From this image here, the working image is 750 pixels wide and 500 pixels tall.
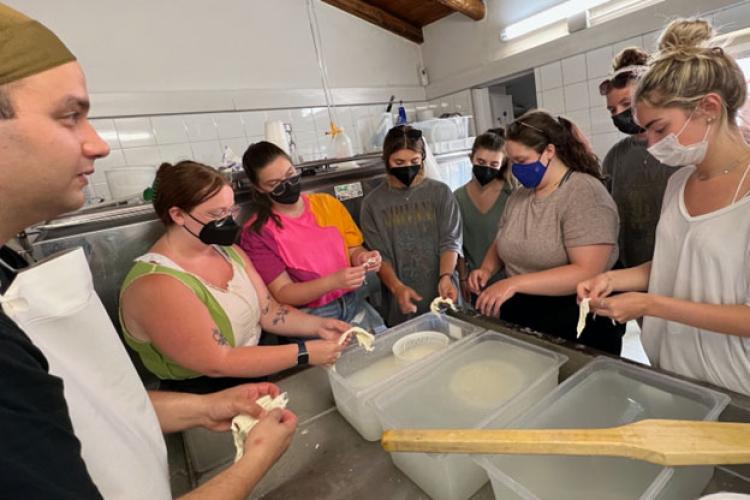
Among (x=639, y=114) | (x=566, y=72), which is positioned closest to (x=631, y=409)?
(x=639, y=114)

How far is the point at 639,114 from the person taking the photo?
1.04 metres

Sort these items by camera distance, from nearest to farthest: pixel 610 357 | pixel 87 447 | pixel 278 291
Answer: pixel 87 447, pixel 610 357, pixel 278 291

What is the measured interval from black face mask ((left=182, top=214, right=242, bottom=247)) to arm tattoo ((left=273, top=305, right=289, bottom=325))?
0.32 m

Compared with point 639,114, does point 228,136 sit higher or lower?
higher

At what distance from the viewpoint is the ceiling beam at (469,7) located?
3.40 metres

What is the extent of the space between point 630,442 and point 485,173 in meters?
1.66

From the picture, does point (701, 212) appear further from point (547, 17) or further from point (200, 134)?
point (200, 134)

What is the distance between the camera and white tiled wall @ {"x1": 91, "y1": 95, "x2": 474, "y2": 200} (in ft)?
8.64

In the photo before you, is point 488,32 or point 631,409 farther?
point 488,32

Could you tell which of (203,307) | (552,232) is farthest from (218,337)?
(552,232)

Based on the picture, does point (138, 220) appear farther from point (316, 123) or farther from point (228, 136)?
point (316, 123)

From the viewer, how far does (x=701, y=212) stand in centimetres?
94

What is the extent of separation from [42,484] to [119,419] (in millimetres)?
241

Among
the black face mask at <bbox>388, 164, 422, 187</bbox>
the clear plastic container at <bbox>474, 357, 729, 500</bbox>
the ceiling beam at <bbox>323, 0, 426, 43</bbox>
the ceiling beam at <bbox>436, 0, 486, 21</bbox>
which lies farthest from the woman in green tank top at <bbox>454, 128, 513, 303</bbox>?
the ceiling beam at <bbox>323, 0, 426, 43</bbox>
